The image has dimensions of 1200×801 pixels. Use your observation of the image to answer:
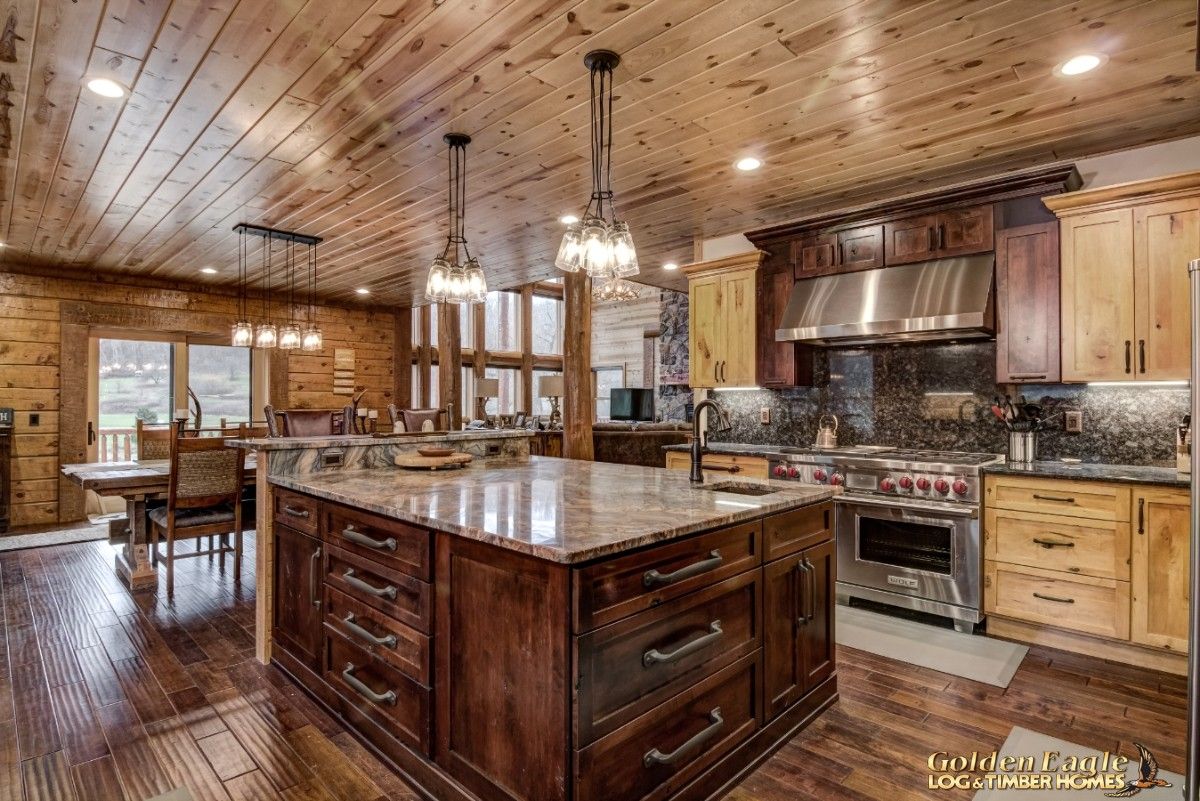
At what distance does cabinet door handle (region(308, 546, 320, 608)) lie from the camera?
8.13ft

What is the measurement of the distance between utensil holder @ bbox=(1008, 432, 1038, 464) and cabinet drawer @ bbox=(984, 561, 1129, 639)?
25.8 inches

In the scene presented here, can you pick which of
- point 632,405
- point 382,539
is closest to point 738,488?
point 382,539

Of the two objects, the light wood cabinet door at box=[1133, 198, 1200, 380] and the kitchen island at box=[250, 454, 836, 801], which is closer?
the kitchen island at box=[250, 454, 836, 801]

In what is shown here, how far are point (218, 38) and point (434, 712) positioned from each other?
2571 mm

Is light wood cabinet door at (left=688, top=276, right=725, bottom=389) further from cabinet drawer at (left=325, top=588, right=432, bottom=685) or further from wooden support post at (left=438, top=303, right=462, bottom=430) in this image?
wooden support post at (left=438, top=303, right=462, bottom=430)

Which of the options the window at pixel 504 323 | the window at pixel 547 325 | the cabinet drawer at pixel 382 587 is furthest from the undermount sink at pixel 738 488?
the window at pixel 547 325

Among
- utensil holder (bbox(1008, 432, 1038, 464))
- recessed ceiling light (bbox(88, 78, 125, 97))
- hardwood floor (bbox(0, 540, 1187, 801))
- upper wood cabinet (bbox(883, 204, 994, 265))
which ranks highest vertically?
recessed ceiling light (bbox(88, 78, 125, 97))

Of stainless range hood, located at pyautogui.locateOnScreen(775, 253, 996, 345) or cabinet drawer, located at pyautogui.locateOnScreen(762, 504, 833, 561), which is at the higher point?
stainless range hood, located at pyautogui.locateOnScreen(775, 253, 996, 345)

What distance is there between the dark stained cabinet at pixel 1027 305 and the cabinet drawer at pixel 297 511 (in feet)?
12.1

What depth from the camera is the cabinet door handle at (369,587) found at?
206 centimetres

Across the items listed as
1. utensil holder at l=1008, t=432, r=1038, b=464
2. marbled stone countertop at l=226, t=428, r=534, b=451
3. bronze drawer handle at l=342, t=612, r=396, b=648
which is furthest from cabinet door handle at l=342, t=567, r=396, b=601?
utensil holder at l=1008, t=432, r=1038, b=464

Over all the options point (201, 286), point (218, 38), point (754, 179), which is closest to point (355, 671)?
point (218, 38)

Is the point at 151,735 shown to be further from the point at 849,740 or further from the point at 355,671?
the point at 849,740

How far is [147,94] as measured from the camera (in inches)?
107
